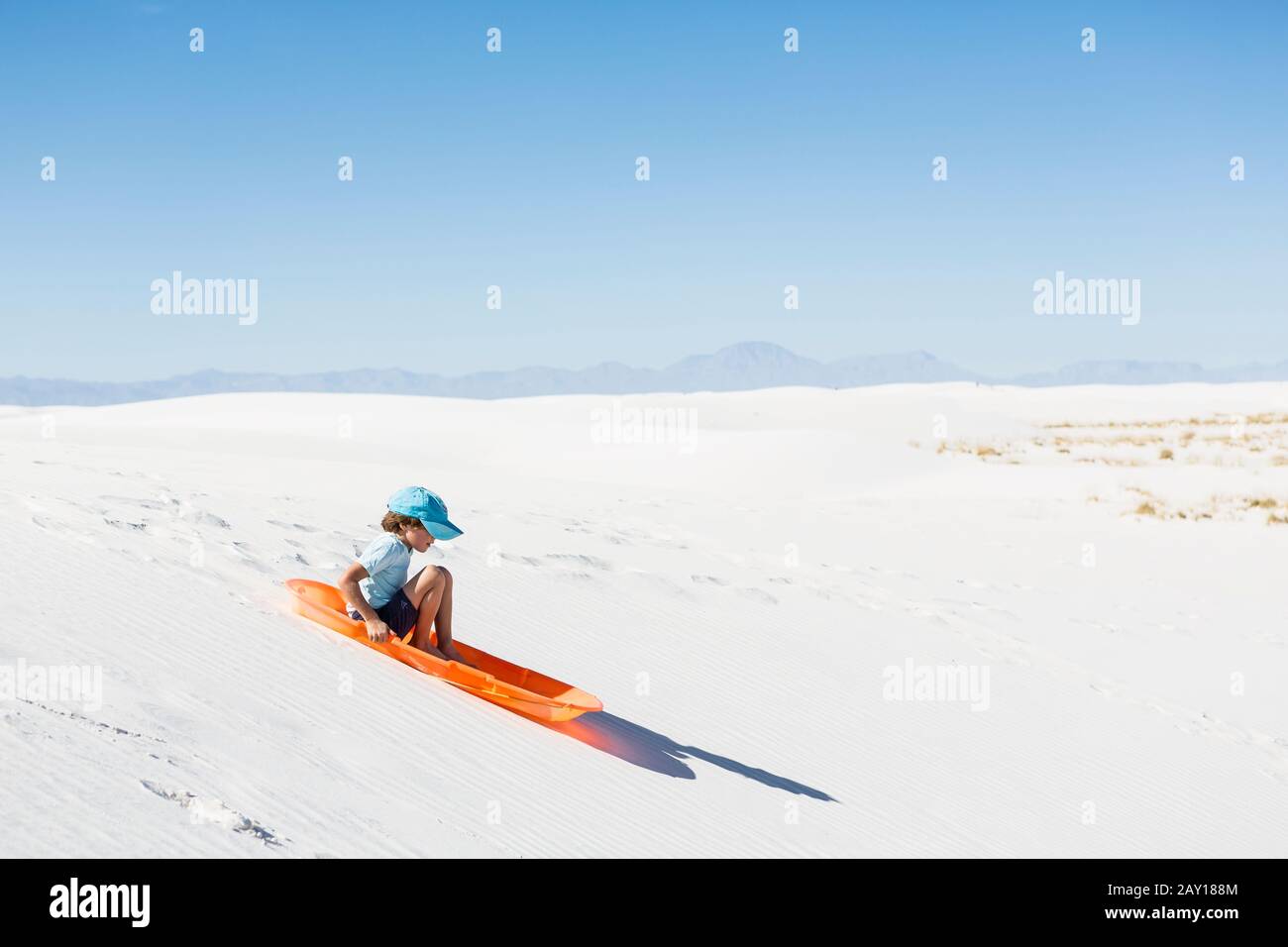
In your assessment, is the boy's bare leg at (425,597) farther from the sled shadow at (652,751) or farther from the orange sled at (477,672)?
the sled shadow at (652,751)

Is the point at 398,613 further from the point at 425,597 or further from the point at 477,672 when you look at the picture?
the point at 477,672

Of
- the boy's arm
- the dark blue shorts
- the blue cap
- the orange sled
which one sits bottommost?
the orange sled

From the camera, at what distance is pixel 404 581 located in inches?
244

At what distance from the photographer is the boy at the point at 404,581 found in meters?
5.84

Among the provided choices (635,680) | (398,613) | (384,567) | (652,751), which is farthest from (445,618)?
(635,680)

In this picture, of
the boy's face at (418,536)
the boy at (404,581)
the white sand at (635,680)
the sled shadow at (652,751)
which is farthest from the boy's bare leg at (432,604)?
the sled shadow at (652,751)

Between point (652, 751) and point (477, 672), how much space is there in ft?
3.41

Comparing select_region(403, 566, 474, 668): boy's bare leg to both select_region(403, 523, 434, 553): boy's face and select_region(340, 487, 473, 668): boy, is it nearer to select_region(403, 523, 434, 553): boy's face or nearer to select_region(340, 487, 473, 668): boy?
select_region(340, 487, 473, 668): boy

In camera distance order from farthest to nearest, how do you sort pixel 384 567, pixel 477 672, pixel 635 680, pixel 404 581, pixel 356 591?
pixel 635 680
pixel 404 581
pixel 384 567
pixel 356 591
pixel 477 672

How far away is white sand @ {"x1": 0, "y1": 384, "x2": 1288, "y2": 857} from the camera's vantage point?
Result: 169 inches

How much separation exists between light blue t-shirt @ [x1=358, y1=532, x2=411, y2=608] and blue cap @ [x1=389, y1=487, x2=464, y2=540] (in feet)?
0.61

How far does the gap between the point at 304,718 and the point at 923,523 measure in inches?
510

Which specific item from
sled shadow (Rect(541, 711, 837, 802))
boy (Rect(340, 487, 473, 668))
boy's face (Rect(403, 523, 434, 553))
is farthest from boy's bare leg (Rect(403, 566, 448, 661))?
→ sled shadow (Rect(541, 711, 837, 802))
